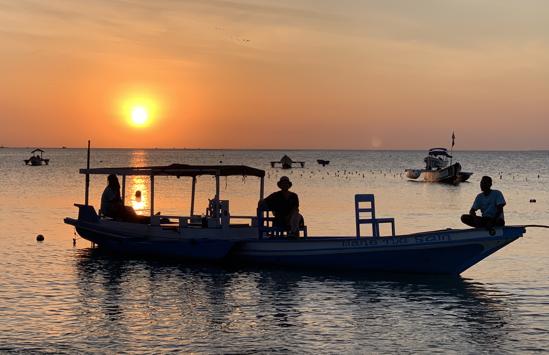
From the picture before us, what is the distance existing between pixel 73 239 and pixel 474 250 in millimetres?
16662

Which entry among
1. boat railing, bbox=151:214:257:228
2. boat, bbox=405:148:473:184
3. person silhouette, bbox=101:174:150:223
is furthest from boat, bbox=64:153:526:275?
boat, bbox=405:148:473:184

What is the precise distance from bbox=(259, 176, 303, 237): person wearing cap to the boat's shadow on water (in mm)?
1326

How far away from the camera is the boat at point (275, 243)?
2203cm

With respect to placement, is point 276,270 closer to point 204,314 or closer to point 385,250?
point 385,250

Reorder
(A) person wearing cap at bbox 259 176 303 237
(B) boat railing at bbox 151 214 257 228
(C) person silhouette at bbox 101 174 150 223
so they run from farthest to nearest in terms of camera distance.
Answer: (C) person silhouette at bbox 101 174 150 223 → (B) boat railing at bbox 151 214 257 228 → (A) person wearing cap at bbox 259 176 303 237

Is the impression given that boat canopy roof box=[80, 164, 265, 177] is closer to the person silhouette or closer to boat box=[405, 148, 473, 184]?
the person silhouette

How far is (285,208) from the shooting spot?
23.8 m

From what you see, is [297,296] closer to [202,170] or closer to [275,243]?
[275,243]

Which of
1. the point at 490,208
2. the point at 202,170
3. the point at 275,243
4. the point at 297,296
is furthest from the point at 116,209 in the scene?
the point at 490,208

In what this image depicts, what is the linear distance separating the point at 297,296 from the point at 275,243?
4237 millimetres

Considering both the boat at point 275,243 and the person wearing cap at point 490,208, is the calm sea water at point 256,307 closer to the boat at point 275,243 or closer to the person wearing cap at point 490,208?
the boat at point 275,243

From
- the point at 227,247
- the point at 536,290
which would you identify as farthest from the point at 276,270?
the point at 536,290

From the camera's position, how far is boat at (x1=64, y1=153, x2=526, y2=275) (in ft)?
72.3

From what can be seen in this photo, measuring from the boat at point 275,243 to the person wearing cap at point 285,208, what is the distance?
0.30 m
